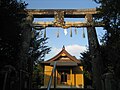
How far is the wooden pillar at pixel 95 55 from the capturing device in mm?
15637

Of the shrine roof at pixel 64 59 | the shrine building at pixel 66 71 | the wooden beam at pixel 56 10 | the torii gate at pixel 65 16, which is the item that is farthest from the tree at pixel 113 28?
the shrine building at pixel 66 71

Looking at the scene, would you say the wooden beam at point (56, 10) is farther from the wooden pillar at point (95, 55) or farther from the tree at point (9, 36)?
the tree at point (9, 36)

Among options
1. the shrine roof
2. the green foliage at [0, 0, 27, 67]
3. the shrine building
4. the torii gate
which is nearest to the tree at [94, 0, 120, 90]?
the green foliage at [0, 0, 27, 67]

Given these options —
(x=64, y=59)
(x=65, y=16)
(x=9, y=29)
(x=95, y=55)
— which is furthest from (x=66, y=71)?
(x=9, y=29)

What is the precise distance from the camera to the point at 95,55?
16438 millimetres

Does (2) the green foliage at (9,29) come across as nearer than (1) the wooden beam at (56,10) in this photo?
Yes

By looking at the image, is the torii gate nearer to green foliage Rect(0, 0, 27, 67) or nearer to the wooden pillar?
the wooden pillar

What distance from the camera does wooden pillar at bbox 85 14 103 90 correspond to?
15637mm

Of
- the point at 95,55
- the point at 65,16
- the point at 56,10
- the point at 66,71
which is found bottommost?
the point at 66,71

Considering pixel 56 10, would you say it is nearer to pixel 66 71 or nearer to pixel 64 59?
pixel 64 59

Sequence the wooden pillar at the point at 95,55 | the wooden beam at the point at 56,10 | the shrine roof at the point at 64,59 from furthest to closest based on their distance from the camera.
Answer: the shrine roof at the point at 64,59 → the wooden beam at the point at 56,10 → the wooden pillar at the point at 95,55

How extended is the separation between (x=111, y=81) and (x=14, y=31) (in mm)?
4697

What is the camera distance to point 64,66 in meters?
30.6

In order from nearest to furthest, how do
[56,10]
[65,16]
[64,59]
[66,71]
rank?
[56,10] → [65,16] → [64,59] → [66,71]
